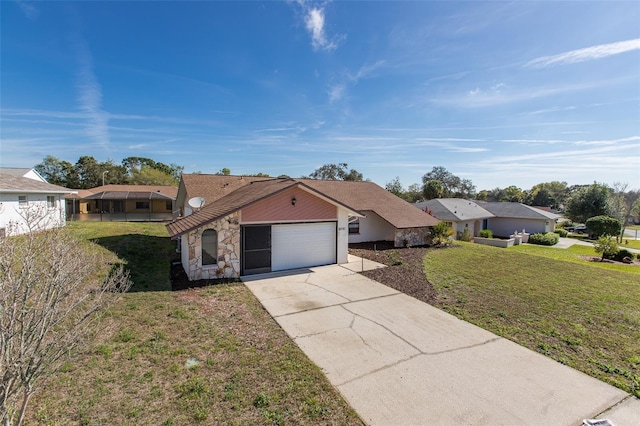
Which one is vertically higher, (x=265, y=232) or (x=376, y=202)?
(x=376, y=202)

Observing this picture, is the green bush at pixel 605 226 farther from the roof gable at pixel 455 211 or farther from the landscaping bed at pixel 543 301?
the landscaping bed at pixel 543 301

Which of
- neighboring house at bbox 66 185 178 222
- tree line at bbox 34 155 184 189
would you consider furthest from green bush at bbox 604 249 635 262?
tree line at bbox 34 155 184 189

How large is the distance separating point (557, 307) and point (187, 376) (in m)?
9.54

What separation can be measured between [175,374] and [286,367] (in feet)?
5.97

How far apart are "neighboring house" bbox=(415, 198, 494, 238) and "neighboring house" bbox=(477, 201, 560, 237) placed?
1559 mm

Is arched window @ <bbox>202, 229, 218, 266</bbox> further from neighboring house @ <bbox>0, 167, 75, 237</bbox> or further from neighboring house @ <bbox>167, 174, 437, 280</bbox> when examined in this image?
neighboring house @ <bbox>0, 167, 75, 237</bbox>

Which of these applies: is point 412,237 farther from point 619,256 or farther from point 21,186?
point 21,186

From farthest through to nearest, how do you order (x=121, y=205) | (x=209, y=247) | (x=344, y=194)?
(x=121, y=205)
(x=344, y=194)
(x=209, y=247)

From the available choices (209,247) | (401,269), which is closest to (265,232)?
(209,247)

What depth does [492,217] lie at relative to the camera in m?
33.9

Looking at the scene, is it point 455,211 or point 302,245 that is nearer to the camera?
point 302,245

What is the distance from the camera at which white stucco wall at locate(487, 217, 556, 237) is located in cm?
3222

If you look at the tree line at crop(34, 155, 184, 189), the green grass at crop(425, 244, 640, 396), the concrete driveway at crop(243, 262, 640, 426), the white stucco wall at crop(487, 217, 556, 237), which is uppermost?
the tree line at crop(34, 155, 184, 189)

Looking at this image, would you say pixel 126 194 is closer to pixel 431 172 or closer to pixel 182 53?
pixel 182 53
